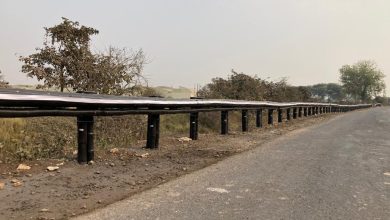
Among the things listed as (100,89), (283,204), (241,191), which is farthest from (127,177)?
(100,89)

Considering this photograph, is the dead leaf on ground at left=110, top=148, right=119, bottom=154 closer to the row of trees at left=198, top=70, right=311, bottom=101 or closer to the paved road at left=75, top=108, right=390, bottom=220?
the paved road at left=75, top=108, right=390, bottom=220

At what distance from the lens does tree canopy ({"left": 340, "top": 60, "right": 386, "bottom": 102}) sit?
431 feet

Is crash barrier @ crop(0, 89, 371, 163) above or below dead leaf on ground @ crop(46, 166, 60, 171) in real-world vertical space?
above

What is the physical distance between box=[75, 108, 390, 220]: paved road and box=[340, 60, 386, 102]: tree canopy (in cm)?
12962

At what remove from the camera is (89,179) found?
20.5 ft

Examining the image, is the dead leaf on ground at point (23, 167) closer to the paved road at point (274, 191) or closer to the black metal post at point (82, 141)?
the black metal post at point (82, 141)

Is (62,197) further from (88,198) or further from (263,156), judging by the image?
(263,156)

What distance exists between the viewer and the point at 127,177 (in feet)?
21.6

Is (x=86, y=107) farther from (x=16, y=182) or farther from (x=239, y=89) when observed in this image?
(x=239, y=89)

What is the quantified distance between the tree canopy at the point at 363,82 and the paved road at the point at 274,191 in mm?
129622

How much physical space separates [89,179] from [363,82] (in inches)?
5290

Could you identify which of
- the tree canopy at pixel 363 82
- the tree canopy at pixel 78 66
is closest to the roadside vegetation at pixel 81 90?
the tree canopy at pixel 78 66

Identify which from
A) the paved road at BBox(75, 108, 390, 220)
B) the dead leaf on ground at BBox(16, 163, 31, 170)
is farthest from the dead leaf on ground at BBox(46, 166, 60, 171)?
the paved road at BBox(75, 108, 390, 220)

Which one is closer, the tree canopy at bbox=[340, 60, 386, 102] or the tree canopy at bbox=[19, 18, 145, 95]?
the tree canopy at bbox=[19, 18, 145, 95]
